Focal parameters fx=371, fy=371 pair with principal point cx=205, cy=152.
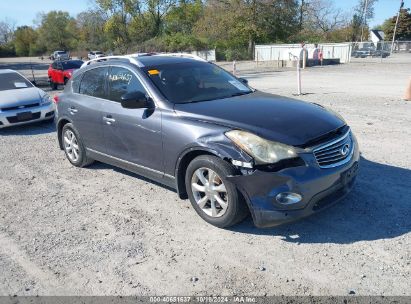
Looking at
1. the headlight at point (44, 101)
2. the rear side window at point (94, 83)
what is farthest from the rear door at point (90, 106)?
the headlight at point (44, 101)

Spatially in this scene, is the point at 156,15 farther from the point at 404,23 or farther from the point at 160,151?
the point at 160,151

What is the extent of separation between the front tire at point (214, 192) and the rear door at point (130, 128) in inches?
22.8

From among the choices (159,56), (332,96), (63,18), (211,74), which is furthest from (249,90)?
(63,18)

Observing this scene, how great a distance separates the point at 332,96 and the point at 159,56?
8474 millimetres

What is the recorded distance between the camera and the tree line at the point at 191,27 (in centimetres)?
4603

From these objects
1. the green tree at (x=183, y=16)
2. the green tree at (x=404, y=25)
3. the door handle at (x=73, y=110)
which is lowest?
the green tree at (x=404, y=25)

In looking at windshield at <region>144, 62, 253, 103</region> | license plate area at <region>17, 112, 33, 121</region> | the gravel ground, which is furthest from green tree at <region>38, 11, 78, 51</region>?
the gravel ground

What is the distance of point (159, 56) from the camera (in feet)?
17.7

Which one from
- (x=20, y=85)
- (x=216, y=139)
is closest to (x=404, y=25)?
(x=20, y=85)

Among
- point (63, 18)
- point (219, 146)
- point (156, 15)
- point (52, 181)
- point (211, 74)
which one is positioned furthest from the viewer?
point (63, 18)

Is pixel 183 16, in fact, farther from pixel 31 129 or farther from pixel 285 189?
pixel 285 189

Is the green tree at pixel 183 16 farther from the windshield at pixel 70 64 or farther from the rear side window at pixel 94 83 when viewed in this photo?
the rear side window at pixel 94 83

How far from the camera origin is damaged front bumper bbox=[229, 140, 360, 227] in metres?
3.42

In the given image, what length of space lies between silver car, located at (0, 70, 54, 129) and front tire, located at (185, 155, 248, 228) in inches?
273
